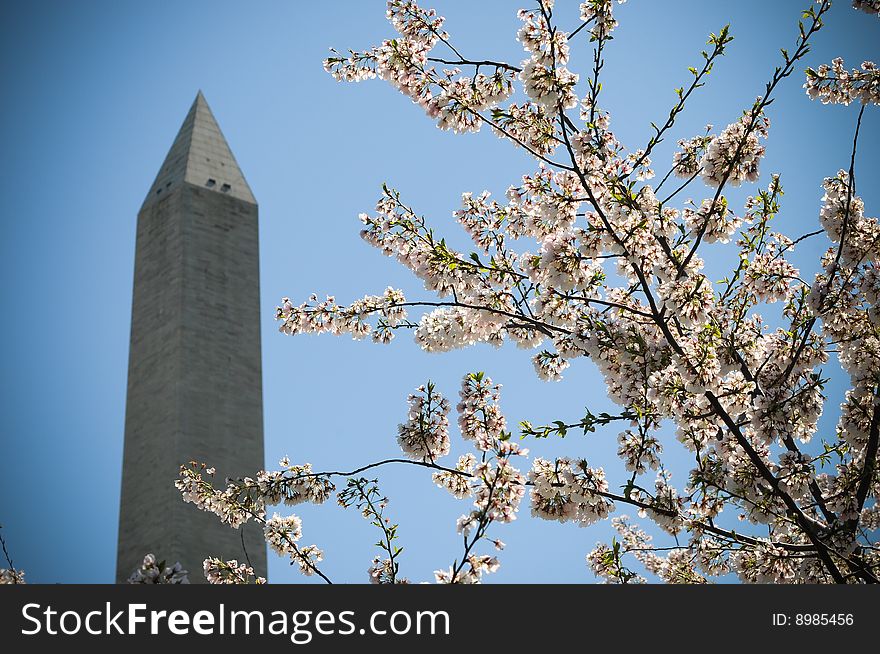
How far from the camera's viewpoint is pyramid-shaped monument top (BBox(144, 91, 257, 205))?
22.2 meters

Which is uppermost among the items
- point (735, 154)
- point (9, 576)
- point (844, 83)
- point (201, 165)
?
point (201, 165)

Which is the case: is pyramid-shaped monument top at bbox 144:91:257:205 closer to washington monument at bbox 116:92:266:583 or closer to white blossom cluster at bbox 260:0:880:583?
washington monument at bbox 116:92:266:583

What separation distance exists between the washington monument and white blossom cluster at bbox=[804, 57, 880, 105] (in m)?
14.8

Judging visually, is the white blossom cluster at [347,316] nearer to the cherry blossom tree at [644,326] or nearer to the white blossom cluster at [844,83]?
the cherry blossom tree at [644,326]

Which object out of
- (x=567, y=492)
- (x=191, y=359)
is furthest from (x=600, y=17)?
(x=191, y=359)

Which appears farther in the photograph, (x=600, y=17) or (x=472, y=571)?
(x=600, y=17)

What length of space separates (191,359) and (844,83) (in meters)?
16.4

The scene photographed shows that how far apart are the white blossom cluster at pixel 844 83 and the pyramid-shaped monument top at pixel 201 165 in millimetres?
18106

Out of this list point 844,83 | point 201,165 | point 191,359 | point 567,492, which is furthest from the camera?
point 201,165

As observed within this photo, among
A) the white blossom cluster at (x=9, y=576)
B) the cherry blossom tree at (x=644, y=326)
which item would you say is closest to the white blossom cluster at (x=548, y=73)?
the cherry blossom tree at (x=644, y=326)

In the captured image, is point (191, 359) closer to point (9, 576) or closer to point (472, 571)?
point (9, 576)

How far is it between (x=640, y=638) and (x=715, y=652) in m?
0.24

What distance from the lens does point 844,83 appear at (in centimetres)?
519

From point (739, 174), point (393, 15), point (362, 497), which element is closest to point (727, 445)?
point (739, 174)
